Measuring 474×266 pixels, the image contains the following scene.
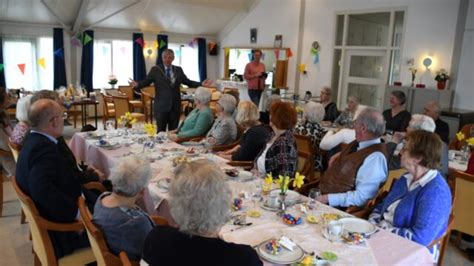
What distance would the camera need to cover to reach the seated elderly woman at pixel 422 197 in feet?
6.42

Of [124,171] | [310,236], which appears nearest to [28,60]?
[124,171]

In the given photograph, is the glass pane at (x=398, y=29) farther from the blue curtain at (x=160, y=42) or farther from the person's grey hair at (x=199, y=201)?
the person's grey hair at (x=199, y=201)

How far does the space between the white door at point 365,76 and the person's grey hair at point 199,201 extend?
747 centimetres

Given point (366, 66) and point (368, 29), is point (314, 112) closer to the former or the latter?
point (366, 66)

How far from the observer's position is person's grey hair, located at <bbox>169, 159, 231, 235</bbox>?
4.47ft

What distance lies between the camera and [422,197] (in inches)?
78.3

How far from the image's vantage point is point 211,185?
1.39 metres

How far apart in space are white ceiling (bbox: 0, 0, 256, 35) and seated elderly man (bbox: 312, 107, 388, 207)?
297 inches

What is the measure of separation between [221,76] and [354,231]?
10.4 m

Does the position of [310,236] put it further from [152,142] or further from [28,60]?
[28,60]

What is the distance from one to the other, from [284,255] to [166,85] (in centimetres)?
403

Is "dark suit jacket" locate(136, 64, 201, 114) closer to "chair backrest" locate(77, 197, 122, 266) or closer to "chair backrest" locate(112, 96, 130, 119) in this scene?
"chair backrest" locate(112, 96, 130, 119)

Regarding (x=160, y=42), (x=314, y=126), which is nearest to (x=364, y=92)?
(x=314, y=126)

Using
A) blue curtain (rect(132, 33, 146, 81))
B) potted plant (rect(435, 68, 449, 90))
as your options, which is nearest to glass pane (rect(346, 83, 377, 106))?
potted plant (rect(435, 68, 449, 90))
